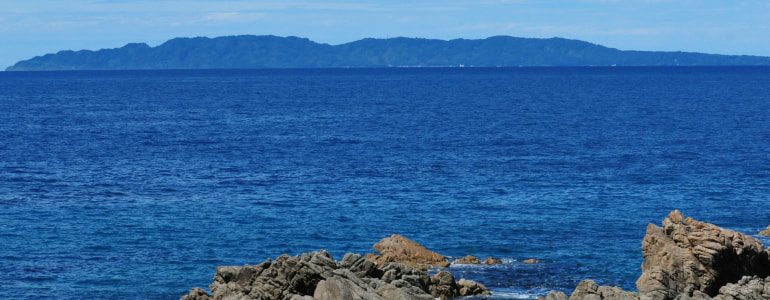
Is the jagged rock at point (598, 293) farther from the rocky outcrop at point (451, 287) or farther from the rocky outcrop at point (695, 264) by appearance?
the rocky outcrop at point (451, 287)

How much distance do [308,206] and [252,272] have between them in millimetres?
34542

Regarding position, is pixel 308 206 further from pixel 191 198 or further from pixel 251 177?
pixel 251 177

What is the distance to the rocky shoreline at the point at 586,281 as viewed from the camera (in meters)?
38.8

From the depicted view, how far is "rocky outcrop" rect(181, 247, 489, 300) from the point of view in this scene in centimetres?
3650

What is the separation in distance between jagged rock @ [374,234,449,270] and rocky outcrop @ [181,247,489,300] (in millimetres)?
11519

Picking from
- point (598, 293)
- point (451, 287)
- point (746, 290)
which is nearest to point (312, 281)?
point (451, 287)

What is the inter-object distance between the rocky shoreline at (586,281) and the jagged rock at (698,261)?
0.05 meters

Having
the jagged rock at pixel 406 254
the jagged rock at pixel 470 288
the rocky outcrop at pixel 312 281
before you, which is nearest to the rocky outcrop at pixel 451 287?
the jagged rock at pixel 470 288

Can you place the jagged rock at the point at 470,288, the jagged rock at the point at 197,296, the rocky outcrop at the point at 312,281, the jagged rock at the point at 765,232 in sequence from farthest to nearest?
the jagged rock at the point at 765,232
the jagged rock at the point at 470,288
the jagged rock at the point at 197,296
the rocky outcrop at the point at 312,281

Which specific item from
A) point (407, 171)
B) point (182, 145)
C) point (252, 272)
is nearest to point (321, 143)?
point (182, 145)

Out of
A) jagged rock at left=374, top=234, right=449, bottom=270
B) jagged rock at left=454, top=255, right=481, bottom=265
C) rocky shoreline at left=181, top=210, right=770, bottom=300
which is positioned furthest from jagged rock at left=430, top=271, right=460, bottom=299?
jagged rock at left=454, top=255, right=481, bottom=265

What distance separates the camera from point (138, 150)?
114 metres

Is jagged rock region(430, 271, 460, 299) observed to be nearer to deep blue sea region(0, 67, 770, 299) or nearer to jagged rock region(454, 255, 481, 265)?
deep blue sea region(0, 67, 770, 299)

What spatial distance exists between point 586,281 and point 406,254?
1691 cm
